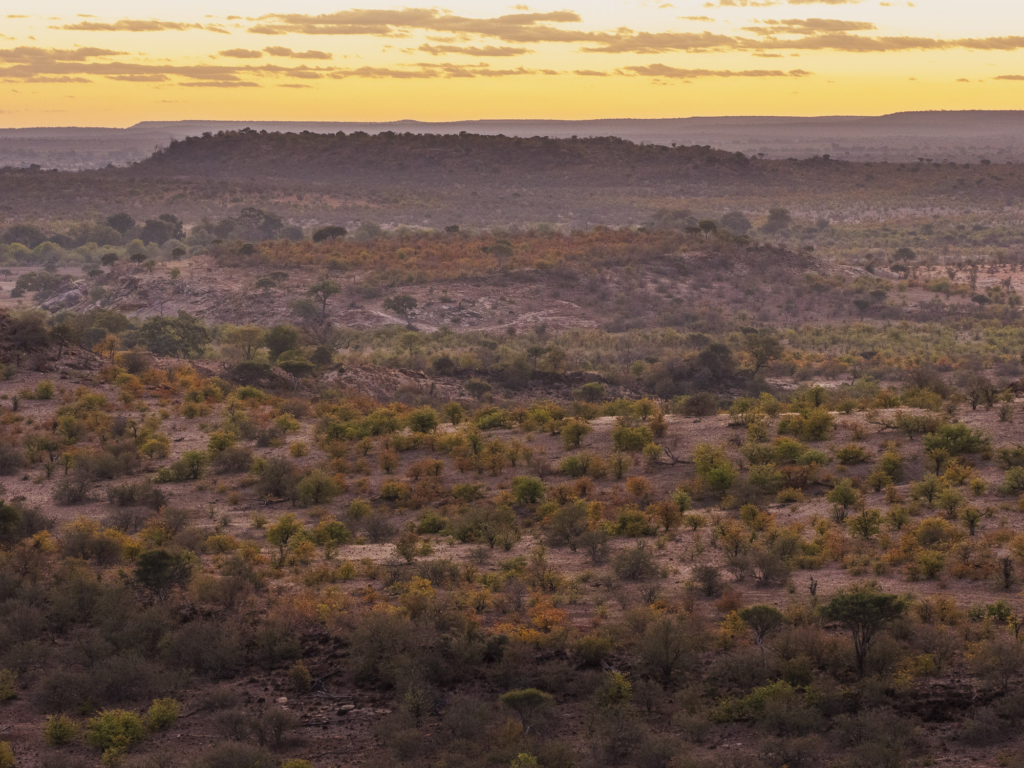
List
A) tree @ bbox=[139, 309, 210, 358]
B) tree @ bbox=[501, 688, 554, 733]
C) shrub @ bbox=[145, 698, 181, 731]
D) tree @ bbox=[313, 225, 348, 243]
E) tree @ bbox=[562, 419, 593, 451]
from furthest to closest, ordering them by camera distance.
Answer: tree @ bbox=[313, 225, 348, 243] < tree @ bbox=[139, 309, 210, 358] < tree @ bbox=[562, 419, 593, 451] < shrub @ bbox=[145, 698, 181, 731] < tree @ bbox=[501, 688, 554, 733]

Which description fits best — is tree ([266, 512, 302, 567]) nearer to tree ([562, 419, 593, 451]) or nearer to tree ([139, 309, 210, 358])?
tree ([562, 419, 593, 451])

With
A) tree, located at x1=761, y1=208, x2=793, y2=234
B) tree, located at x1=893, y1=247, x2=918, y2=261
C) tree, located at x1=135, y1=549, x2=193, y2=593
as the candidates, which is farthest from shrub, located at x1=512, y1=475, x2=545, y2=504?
tree, located at x1=761, y1=208, x2=793, y2=234

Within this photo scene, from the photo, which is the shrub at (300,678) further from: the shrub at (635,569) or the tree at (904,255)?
the tree at (904,255)

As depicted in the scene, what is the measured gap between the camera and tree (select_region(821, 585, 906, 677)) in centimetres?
1276

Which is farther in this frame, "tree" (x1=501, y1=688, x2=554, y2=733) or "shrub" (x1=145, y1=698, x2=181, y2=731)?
"shrub" (x1=145, y1=698, x2=181, y2=731)

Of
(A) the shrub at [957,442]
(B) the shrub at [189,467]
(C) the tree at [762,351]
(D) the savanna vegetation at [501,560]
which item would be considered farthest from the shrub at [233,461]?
(C) the tree at [762,351]

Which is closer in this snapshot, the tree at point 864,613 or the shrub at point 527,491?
the tree at point 864,613

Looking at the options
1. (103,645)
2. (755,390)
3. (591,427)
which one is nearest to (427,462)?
(591,427)

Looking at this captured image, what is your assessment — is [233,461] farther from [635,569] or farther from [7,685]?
[635,569]

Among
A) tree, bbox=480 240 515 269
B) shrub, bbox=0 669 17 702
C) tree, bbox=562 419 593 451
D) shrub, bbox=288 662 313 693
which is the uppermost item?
tree, bbox=480 240 515 269

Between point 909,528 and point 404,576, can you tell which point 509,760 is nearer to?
point 404,576

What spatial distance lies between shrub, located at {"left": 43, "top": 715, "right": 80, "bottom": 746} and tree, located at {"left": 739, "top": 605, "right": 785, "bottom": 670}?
27.5 feet

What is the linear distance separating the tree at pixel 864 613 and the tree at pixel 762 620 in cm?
77

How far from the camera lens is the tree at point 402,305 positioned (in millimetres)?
50844
